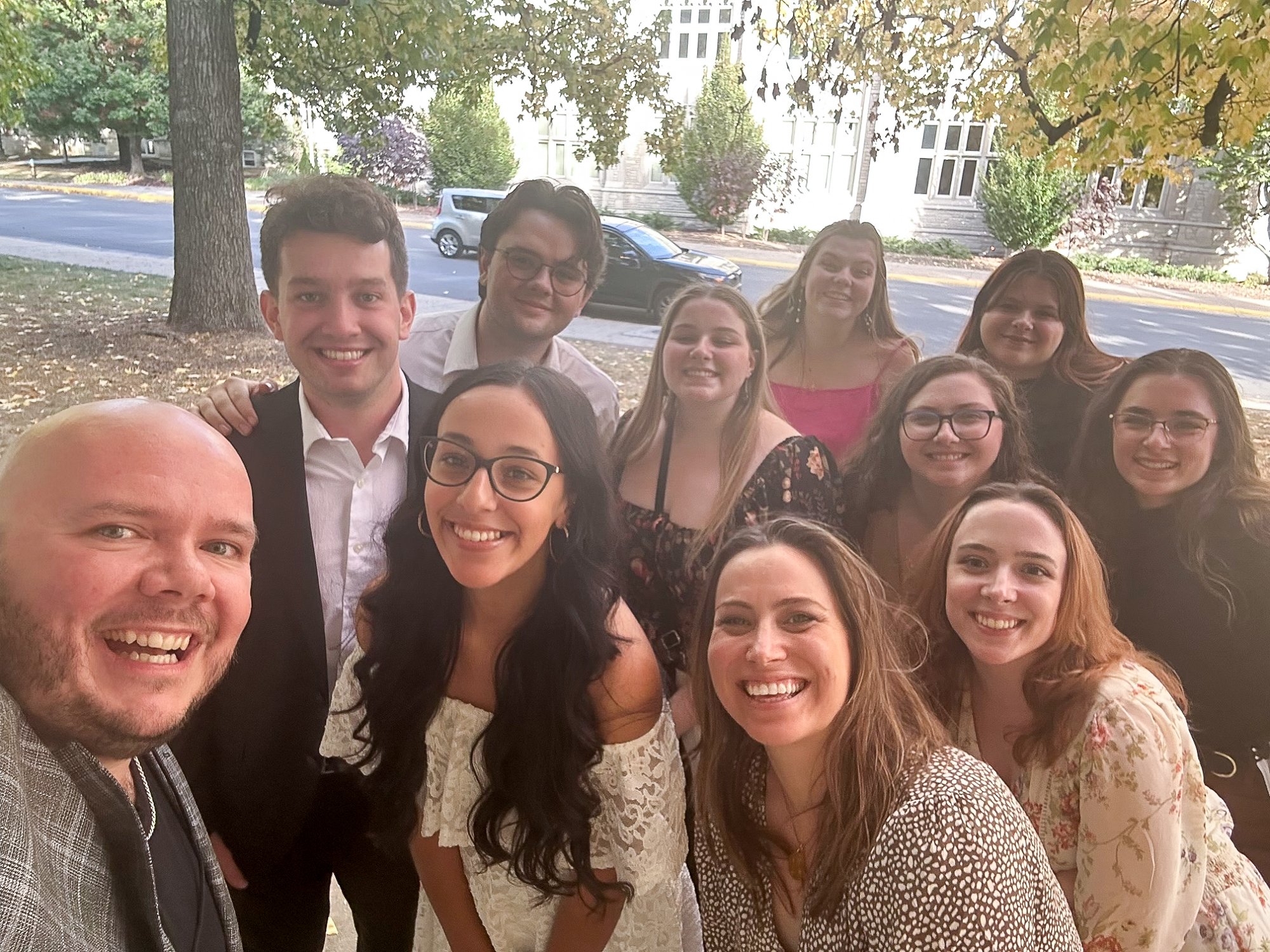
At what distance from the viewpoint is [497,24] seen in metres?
1.89

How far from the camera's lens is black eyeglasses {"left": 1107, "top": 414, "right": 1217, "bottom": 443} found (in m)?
1.69

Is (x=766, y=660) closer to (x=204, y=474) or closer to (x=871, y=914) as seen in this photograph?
(x=871, y=914)

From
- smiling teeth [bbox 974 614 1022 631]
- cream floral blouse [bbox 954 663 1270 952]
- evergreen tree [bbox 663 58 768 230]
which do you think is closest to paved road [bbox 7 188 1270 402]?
evergreen tree [bbox 663 58 768 230]

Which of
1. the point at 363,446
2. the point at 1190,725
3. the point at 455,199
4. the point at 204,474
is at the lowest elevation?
the point at 1190,725

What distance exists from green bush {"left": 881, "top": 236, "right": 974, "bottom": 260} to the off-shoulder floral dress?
2.42 feet

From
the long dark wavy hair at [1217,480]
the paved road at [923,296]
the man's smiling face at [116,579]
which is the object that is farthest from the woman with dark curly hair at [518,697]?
the long dark wavy hair at [1217,480]

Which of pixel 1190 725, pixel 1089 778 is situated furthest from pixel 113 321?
pixel 1190 725

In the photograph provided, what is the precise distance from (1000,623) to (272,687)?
1.41 m

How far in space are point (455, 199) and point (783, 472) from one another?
45.1 inches

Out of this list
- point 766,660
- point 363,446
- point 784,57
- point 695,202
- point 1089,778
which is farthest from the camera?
point 695,202

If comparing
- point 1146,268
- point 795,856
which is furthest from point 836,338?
A: point 795,856

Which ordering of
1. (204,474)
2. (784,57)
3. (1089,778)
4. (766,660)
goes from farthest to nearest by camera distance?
(784,57)
(1089,778)
(766,660)
(204,474)

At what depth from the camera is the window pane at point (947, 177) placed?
2.10 m

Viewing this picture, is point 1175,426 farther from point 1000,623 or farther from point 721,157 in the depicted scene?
point 721,157
